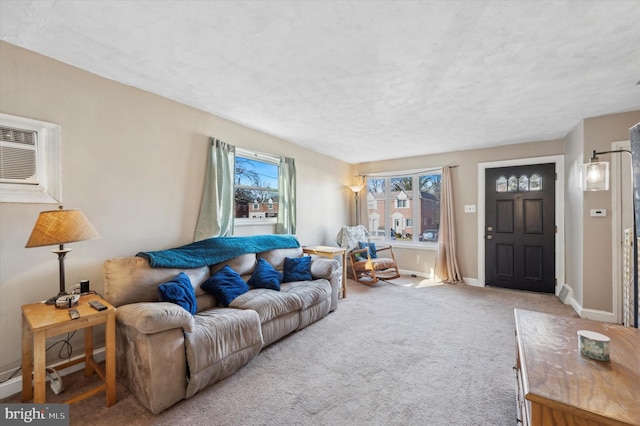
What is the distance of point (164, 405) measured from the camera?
173 cm

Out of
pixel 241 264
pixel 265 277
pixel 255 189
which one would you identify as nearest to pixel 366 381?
pixel 265 277

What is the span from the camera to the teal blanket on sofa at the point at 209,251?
95.7 inches

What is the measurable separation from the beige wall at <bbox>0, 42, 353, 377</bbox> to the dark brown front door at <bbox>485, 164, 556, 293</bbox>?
14.3ft

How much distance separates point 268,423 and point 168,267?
1.52 metres

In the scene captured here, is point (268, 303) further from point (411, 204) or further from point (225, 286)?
point (411, 204)

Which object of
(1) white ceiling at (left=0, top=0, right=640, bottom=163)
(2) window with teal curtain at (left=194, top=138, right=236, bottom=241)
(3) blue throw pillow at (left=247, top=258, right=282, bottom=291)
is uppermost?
(1) white ceiling at (left=0, top=0, right=640, bottom=163)

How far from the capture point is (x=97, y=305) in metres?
1.85

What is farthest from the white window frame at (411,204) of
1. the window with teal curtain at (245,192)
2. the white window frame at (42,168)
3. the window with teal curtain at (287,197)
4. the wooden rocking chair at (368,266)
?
the white window frame at (42,168)

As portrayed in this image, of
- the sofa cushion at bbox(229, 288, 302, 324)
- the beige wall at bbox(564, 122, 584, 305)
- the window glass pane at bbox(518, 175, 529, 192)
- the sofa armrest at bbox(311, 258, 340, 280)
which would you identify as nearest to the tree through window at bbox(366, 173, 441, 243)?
the window glass pane at bbox(518, 175, 529, 192)

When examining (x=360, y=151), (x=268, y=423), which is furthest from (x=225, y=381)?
(x=360, y=151)

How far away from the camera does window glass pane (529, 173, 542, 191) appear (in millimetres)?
4336

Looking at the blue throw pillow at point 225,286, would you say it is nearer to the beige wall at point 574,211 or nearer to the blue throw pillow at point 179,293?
the blue throw pillow at point 179,293

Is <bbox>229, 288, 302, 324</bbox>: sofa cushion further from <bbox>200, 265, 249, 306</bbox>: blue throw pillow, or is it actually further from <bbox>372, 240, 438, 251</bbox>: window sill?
<bbox>372, 240, 438, 251</bbox>: window sill

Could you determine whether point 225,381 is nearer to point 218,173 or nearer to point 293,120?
point 218,173
